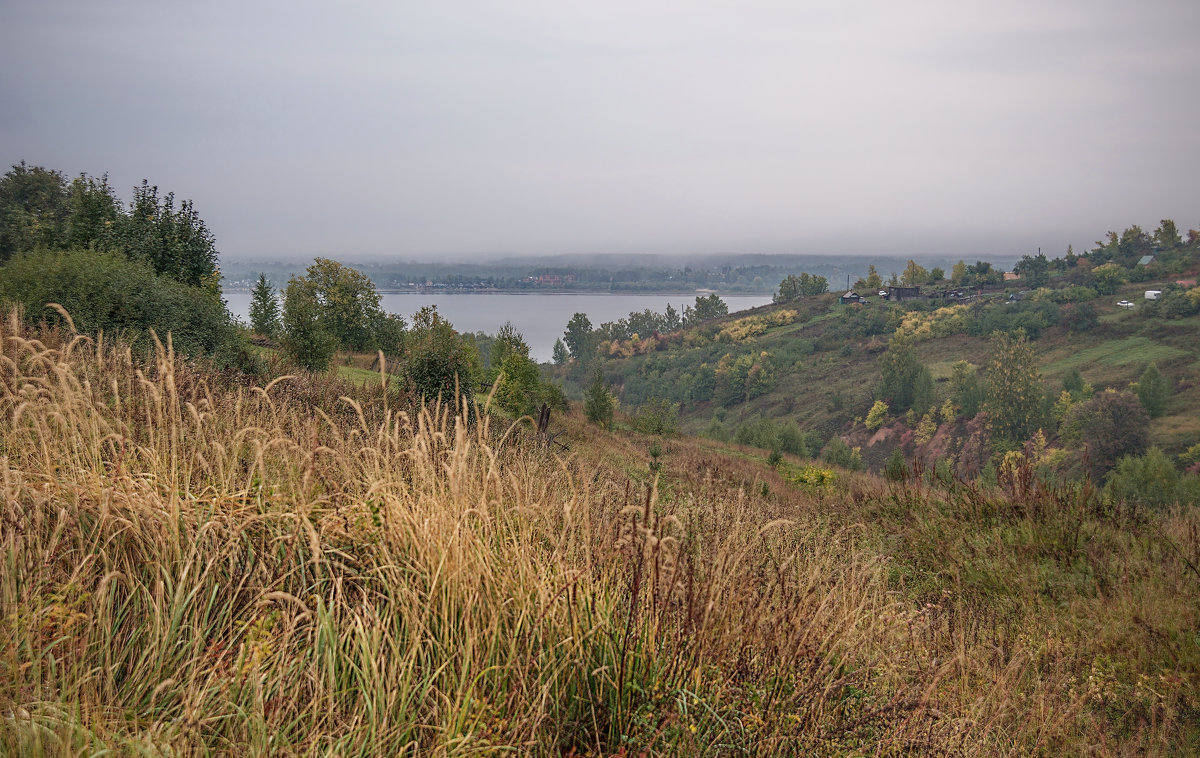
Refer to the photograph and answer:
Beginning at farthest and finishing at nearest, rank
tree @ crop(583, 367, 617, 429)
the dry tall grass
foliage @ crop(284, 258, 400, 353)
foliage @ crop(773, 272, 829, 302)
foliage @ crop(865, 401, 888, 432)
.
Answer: foliage @ crop(773, 272, 829, 302) → foliage @ crop(865, 401, 888, 432) → foliage @ crop(284, 258, 400, 353) → tree @ crop(583, 367, 617, 429) → the dry tall grass

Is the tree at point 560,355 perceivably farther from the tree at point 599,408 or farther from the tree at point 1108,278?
the tree at point 599,408

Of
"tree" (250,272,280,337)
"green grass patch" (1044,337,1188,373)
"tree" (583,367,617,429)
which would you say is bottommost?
"green grass patch" (1044,337,1188,373)

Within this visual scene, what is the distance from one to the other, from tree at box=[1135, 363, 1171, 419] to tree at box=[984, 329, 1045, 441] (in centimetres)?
849

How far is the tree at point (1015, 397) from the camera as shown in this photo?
67250 mm

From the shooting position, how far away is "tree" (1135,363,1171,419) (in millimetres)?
59812

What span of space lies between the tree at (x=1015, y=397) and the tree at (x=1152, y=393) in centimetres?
849

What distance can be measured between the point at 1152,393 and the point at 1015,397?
1097 centimetres

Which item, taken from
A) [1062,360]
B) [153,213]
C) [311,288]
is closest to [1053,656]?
[153,213]

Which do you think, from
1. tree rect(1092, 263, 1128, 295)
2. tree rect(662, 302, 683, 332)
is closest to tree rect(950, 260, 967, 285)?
tree rect(1092, 263, 1128, 295)

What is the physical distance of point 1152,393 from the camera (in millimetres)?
59969

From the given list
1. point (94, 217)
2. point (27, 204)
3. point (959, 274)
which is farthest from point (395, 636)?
point (959, 274)

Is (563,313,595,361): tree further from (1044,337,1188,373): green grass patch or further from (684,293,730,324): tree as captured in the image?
(1044,337,1188,373): green grass patch

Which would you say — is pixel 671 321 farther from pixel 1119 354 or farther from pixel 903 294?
pixel 1119 354

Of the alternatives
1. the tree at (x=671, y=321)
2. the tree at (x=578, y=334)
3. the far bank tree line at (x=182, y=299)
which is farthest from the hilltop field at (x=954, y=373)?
the far bank tree line at (x=182, y=299)
